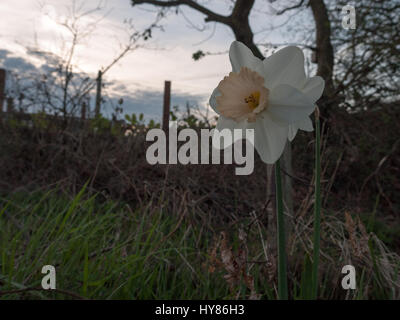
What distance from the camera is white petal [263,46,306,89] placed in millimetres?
582

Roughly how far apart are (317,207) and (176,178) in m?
2.29

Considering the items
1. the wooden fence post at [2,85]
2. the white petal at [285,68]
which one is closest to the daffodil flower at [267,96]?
the white petal at [285,68]

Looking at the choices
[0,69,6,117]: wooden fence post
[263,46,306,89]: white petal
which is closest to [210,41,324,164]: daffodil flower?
[263,46,306,89]: white petal

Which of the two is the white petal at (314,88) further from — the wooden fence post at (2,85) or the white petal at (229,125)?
the wooden fence post at (2,85)

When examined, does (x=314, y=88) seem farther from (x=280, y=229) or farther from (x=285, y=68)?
(x=280, y=229)

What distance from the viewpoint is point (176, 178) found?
2.87 metres

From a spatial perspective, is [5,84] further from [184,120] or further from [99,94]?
[184,120]

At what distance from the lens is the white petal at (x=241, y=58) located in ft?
1.96

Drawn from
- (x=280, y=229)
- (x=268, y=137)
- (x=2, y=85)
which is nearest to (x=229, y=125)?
(x=268, y=137)

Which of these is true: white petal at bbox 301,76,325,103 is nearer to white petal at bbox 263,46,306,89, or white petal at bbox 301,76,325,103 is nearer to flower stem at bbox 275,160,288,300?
white petal at bbox 263,46,306,89

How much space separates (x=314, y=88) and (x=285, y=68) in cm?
5

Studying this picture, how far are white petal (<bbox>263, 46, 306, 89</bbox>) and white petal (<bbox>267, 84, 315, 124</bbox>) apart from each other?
25 millimetres

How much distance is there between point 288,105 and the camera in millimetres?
564
